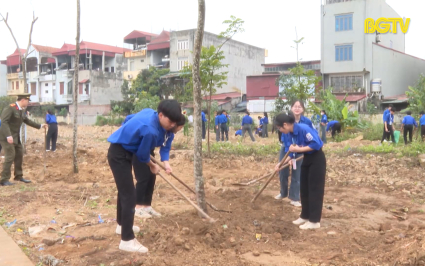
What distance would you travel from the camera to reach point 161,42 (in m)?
39.3

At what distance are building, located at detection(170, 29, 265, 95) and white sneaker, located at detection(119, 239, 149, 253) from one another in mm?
31843

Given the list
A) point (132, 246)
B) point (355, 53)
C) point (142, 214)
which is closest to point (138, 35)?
point (355, 53)

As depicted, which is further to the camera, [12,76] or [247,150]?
[12,76]

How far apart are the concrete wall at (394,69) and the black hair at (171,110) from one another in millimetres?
27201

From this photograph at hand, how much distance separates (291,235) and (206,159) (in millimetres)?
5979

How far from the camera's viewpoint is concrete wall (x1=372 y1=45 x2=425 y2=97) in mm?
28562

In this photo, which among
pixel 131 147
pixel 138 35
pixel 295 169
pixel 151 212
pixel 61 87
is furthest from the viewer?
pixel 61 87

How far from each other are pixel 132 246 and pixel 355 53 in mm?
27683

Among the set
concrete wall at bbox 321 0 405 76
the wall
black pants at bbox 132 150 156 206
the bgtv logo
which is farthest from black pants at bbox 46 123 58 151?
the wall

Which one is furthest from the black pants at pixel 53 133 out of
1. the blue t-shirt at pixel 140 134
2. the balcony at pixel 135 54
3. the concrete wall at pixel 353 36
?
the balcony at pixel 135 54

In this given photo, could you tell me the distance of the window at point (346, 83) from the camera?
28562 millimetres

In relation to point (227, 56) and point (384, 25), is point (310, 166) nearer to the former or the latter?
point (384, 25)

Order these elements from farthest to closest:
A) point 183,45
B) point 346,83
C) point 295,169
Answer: point 183,45
point 346,83
point 295,169

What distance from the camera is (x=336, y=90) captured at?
96.0 ft
